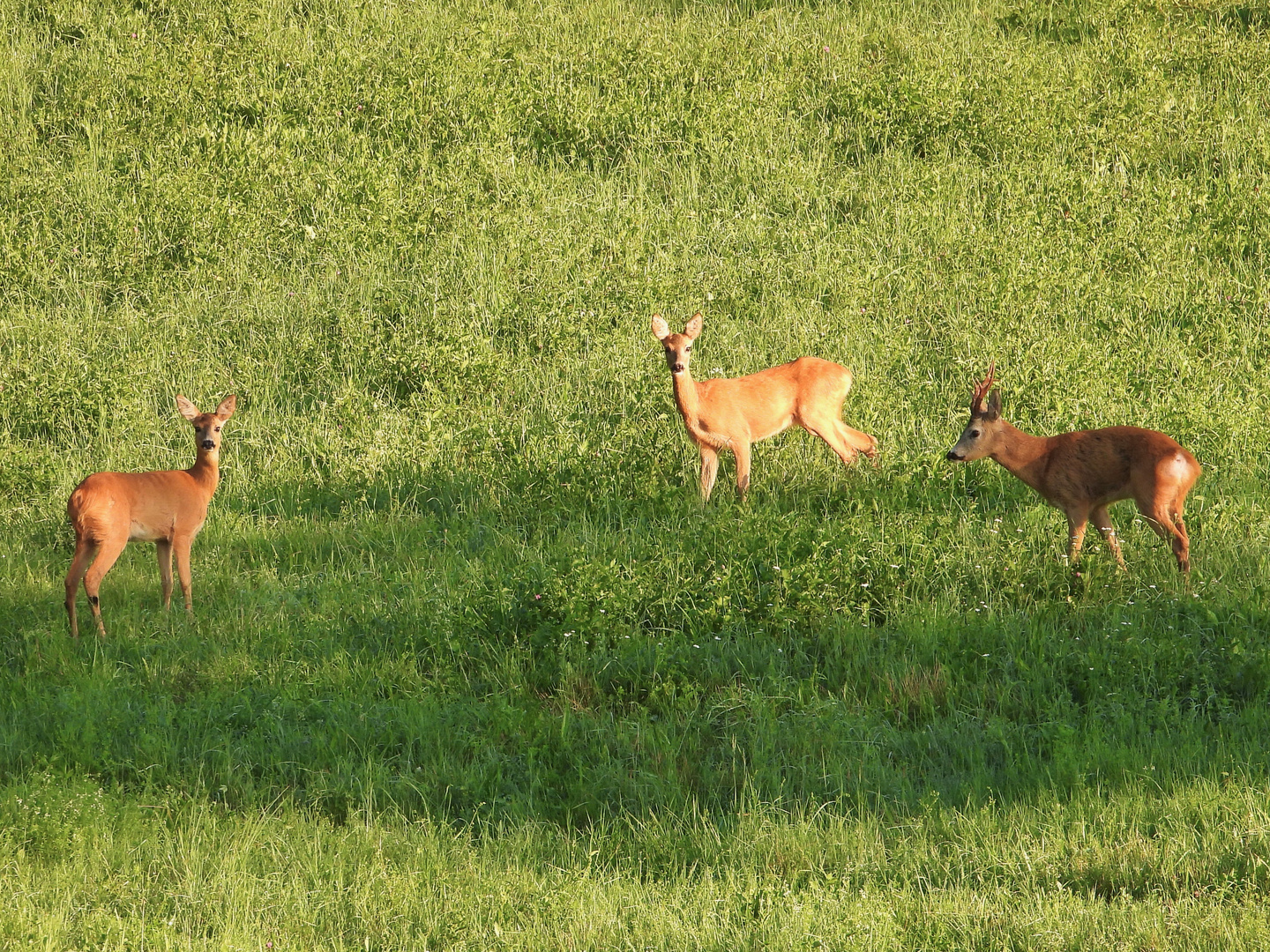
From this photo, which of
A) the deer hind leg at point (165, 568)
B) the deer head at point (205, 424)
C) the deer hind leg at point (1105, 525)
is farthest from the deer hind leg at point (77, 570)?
the deer hind leg at point (1105, 525)

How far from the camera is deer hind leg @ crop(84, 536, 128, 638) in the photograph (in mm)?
7285

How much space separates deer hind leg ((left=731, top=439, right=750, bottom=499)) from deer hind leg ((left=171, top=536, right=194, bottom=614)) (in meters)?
3.28

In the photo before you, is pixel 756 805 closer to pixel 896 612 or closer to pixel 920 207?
pixel 896 612

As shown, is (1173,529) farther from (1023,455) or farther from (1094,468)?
(1023,455)

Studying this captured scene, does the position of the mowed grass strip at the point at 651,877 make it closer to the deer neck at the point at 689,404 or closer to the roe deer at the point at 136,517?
the roe deer at the point at 136,517

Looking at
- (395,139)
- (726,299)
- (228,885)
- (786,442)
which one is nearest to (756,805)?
(228,885)

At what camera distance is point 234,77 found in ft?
48.6

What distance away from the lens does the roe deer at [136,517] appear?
7352 millimetres

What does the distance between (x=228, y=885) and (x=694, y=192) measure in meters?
9.66

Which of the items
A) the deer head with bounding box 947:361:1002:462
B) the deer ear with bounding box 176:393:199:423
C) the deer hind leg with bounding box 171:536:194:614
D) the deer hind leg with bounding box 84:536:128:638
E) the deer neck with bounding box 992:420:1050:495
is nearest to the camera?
the deer hind leg with bounding box 84:536:128:638

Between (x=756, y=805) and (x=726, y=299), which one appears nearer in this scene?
(x=756, y=805)

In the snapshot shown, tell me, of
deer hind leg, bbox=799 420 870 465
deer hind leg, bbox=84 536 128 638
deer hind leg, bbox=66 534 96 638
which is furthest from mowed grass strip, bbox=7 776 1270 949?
deer hind leg, bbox=799 420 870 465

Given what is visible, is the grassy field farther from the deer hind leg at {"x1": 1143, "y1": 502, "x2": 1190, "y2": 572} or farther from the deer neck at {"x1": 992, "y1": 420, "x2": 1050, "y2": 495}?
the deer neck at {"x1": 992, "y1": 420, "x2": 1050, "y2": 495}

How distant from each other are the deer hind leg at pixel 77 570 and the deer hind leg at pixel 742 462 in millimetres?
3777
